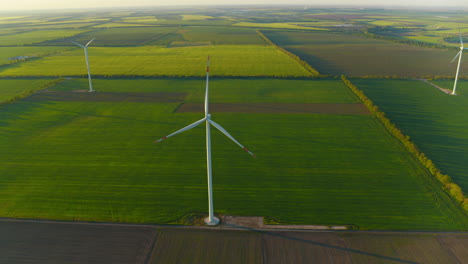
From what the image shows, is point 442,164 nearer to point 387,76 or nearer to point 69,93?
point 387,76

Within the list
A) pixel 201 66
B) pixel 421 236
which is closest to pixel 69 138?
pixel 421 236

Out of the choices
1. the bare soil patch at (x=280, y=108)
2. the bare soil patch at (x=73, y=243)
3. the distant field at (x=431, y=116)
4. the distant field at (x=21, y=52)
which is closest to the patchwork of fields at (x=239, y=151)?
the distant field at (x=431, y=116)

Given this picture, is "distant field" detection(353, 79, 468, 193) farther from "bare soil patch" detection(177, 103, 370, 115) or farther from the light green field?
the light green field

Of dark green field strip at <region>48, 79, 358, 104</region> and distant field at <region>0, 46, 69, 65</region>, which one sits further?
distant field at <region>0, 46, 69, 65</region>

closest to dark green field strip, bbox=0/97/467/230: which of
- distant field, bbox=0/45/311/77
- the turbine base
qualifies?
the turbine base

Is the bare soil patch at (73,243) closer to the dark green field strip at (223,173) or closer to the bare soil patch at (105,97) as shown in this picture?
the dark green field strip at (223,173)

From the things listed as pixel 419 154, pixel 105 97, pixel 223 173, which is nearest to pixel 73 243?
pixel 223 173

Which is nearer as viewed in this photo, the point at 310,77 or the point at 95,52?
the point at 310,77
